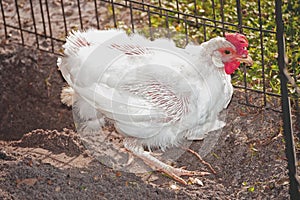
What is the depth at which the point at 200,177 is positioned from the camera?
5.09 metres

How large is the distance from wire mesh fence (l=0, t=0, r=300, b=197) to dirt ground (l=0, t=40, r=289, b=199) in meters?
0.20

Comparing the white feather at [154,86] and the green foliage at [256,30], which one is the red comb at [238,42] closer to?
the white feather at [154,86]

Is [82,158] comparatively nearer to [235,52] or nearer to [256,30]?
[235,52]

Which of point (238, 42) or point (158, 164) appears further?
point (158, 164)

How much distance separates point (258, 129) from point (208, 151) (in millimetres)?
365

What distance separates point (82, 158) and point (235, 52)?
1209 millimetres

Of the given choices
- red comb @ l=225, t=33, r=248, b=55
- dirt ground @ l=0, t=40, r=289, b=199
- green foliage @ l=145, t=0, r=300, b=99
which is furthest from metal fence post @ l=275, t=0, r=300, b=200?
green foliage @ l=145, t=0, r=300, b=99

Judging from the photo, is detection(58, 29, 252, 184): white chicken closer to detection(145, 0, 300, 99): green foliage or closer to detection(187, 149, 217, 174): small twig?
detection(187, 149, 217, 174): small twig

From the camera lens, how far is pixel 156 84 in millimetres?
4867

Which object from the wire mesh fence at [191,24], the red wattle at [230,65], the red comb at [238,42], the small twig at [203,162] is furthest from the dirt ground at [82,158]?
the red comb at [238,42]

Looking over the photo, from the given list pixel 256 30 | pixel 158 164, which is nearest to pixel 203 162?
pixel 158 164

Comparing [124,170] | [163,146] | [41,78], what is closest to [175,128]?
[163,146]

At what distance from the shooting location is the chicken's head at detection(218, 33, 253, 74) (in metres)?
4.87

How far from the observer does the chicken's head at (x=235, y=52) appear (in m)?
4.87
